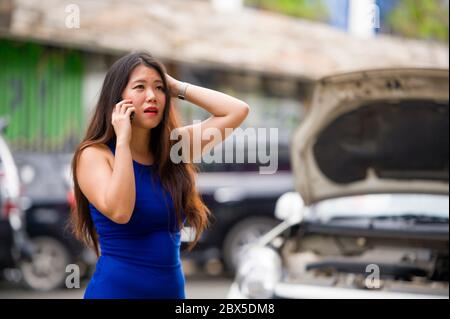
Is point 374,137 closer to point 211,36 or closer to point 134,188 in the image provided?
point 134,188

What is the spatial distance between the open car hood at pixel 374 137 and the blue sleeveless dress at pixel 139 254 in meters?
3.13

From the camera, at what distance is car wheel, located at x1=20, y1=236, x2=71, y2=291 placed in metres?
9.05

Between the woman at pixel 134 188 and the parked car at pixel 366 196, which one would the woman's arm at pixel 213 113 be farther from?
the parked car at pixel 366 196

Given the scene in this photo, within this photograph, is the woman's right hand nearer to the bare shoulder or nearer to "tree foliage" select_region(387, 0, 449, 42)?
the bare shoulder

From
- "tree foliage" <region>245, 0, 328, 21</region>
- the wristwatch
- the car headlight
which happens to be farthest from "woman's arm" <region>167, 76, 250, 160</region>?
"tree foliage" <region>245, 0, 328, 21</region>

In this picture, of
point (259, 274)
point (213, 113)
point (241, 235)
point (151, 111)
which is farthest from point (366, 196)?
point (241, 235)

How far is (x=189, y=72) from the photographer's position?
1399 centimetres

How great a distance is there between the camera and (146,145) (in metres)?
3.02

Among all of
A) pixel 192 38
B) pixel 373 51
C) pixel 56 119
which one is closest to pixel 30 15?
pixel 56 119

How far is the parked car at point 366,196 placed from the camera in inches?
214

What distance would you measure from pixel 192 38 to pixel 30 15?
2.73 metres

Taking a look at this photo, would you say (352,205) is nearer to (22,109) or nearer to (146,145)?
(146,145)

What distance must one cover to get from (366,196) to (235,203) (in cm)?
420

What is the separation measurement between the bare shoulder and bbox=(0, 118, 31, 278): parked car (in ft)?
20.4
